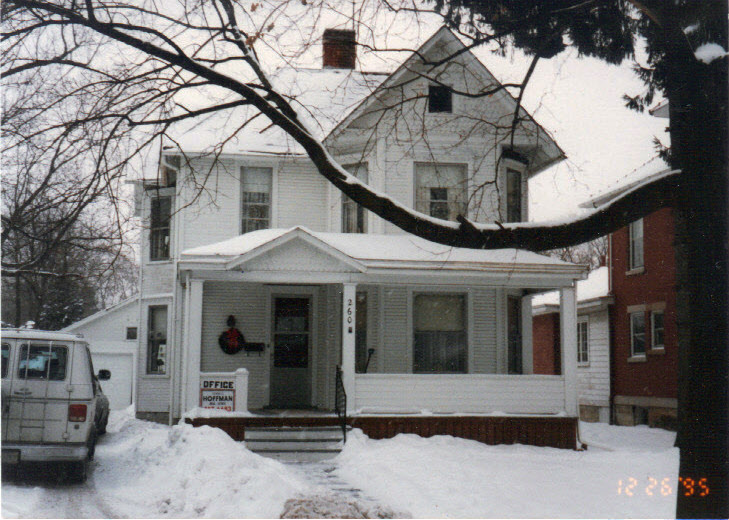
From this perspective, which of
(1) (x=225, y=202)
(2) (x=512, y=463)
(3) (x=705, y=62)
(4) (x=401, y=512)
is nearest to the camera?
(3) (x=705, y=62)

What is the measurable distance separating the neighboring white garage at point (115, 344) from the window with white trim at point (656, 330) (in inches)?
629

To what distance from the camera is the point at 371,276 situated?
542 inches

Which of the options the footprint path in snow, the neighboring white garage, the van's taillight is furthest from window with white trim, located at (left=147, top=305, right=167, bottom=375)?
the footprint path in snow

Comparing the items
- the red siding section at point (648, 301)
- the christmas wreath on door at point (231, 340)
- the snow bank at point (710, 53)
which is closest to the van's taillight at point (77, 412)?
the christmas wreath on door at point (231, 340)

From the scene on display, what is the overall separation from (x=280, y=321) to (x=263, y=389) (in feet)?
4.68

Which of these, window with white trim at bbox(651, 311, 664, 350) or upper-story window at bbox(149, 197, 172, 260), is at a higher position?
upper-story window at bbox(149, 197, 172, 260)

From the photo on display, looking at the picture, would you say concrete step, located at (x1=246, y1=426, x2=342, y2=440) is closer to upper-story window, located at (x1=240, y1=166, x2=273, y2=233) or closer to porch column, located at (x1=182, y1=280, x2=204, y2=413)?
porch column, located at (x1=182, y1=280, x2=204, y2=413)

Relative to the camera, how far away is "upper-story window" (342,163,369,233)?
1575 cm

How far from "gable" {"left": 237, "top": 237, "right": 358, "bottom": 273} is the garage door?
14420mm

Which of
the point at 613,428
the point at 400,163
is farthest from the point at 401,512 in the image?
the point at 613,428

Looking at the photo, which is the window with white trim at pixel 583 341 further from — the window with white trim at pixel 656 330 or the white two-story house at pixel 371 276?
the white two-story house at pixel 371 276

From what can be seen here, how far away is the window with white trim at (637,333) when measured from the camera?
20.2 meters

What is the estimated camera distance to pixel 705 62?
274 inches

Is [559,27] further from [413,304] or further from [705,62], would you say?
[413,304]
